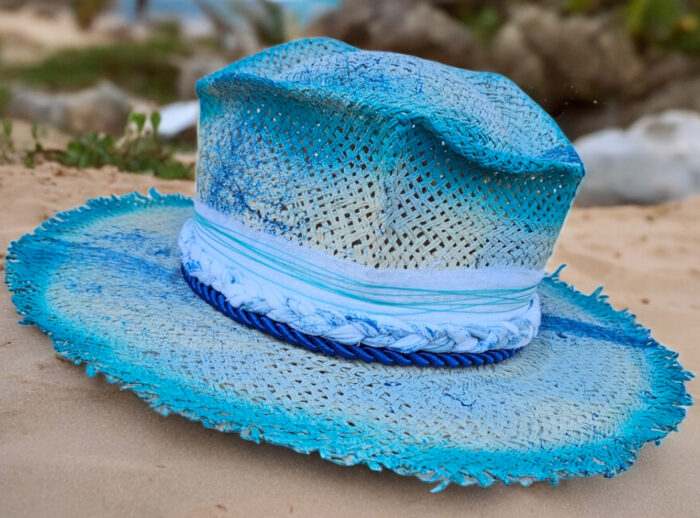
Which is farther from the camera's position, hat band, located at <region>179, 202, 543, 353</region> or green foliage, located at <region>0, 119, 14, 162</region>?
green foliage, located at <region>0, 119, 14, 162</region>

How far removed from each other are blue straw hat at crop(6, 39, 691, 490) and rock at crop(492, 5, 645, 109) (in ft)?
22.4

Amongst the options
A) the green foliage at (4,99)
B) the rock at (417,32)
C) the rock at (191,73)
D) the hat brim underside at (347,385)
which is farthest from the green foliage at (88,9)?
the hat brim underside at (347,385)

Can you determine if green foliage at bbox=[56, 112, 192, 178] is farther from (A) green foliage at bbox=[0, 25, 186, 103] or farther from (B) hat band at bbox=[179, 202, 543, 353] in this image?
(A) green foliage at bbox=[0, 25, 186, 103]

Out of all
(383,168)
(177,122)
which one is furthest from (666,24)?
(383,168)

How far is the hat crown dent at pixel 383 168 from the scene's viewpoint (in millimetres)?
1401

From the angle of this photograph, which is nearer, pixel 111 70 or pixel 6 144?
pixel 6 144

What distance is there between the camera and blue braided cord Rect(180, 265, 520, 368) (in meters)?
1.43

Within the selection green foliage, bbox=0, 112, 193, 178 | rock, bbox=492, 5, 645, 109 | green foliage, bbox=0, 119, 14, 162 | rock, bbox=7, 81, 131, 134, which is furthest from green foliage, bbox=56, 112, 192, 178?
rock, bbox=492, 5, 645, 109

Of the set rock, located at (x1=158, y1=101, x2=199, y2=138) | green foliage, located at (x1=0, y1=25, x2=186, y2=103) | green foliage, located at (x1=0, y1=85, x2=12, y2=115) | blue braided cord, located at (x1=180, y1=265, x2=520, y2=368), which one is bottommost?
green foliage, located at (x1=0, y1=25, x2=186, y2=103)

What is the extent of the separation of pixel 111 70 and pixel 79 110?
17.1 feet

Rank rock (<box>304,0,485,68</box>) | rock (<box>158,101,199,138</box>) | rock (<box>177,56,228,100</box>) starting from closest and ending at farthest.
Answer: rock (<box>158,101,199,138</box>) < rock (<box>304,0,485,68</box>) < rock (<box>177,56,228,100</box>)

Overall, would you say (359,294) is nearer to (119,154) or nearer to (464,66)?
(119,154)

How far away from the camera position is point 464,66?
29.1ft

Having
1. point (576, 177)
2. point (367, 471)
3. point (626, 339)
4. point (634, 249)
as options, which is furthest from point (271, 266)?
point (634, 249)
